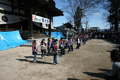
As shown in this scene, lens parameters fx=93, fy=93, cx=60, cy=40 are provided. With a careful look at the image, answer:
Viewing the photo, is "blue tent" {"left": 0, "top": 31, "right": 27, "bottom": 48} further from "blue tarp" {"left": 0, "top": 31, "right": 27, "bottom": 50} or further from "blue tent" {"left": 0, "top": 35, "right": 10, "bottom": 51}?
"blue tent" {"left": 0, "top": 35, "right": 10, "bottom": 51}

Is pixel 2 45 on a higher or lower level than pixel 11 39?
lower

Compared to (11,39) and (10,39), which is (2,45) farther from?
(11,39)

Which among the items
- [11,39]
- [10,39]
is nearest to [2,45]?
[10,39]

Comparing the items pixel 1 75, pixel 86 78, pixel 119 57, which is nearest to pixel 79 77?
pixel 86 78

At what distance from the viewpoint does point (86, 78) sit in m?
3.61

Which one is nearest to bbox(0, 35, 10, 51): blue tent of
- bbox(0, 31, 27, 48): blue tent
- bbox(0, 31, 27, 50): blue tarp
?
bbox(0, 31, 27, 50): blue tarp

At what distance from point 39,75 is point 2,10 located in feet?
36.1

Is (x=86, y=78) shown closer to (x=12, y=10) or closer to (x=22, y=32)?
(x=22, y=32)

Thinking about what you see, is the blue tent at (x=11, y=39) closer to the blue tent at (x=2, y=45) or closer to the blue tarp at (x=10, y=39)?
the blue tarp at (x=10, y=39)

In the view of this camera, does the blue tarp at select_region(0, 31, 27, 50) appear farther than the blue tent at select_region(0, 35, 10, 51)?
Yes

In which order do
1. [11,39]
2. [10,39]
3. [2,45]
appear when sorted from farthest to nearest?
[11,39] < [10,39] < [2,45]

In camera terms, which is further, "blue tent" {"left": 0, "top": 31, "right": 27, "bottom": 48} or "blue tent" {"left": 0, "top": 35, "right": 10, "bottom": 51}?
"blue tent" {"left": 0, "top": 31, "right": 27, "bottom": 48}

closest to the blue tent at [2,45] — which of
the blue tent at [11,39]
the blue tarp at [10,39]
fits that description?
the blue tarp at [10,39]

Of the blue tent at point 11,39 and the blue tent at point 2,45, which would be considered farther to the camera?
the blue tent at point 11,39
